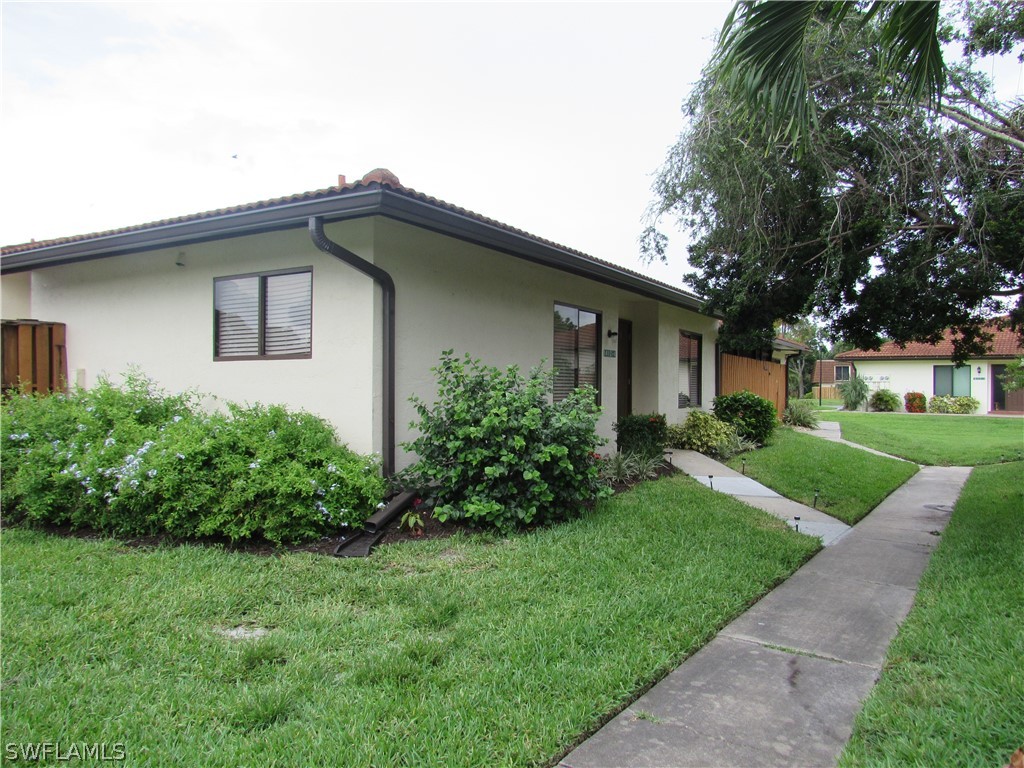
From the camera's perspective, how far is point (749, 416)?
13.8 metres

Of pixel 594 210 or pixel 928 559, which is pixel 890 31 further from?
pixel 594 210

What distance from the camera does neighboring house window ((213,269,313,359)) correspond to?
23.6 ft

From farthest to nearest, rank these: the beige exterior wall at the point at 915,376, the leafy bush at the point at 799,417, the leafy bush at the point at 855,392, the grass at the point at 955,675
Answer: the leafy bush at the point at 855,392 → the beige exterior wall at the point at 915,376 → the leafy bush at the point at 799,417 → the grass at the point at 955,675

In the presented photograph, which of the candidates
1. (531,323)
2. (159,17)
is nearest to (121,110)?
(159,17)

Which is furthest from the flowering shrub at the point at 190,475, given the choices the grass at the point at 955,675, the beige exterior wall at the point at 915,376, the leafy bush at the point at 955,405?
the beige exterior wall at the point at 915,376

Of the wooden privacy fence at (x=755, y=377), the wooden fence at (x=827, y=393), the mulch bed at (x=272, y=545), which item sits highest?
the wooden privacy fence at (x=755, y=377)

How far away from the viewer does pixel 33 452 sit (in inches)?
246

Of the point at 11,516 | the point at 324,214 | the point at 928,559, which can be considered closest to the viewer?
the point at 928,559

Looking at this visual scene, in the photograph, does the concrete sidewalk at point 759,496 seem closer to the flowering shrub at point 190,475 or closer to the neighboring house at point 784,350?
the flowering shrub at point 190,475

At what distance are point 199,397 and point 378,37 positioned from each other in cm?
554

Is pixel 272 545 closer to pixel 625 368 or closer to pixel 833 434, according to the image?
pixel 625 368

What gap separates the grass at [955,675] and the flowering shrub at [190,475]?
4.25 m

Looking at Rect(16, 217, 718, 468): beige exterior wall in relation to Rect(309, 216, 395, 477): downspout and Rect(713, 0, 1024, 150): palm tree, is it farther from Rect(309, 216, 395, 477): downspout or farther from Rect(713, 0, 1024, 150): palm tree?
Rect(713, 0, 1024, 150): palm tree

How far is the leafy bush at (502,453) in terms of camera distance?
19.6 feet
